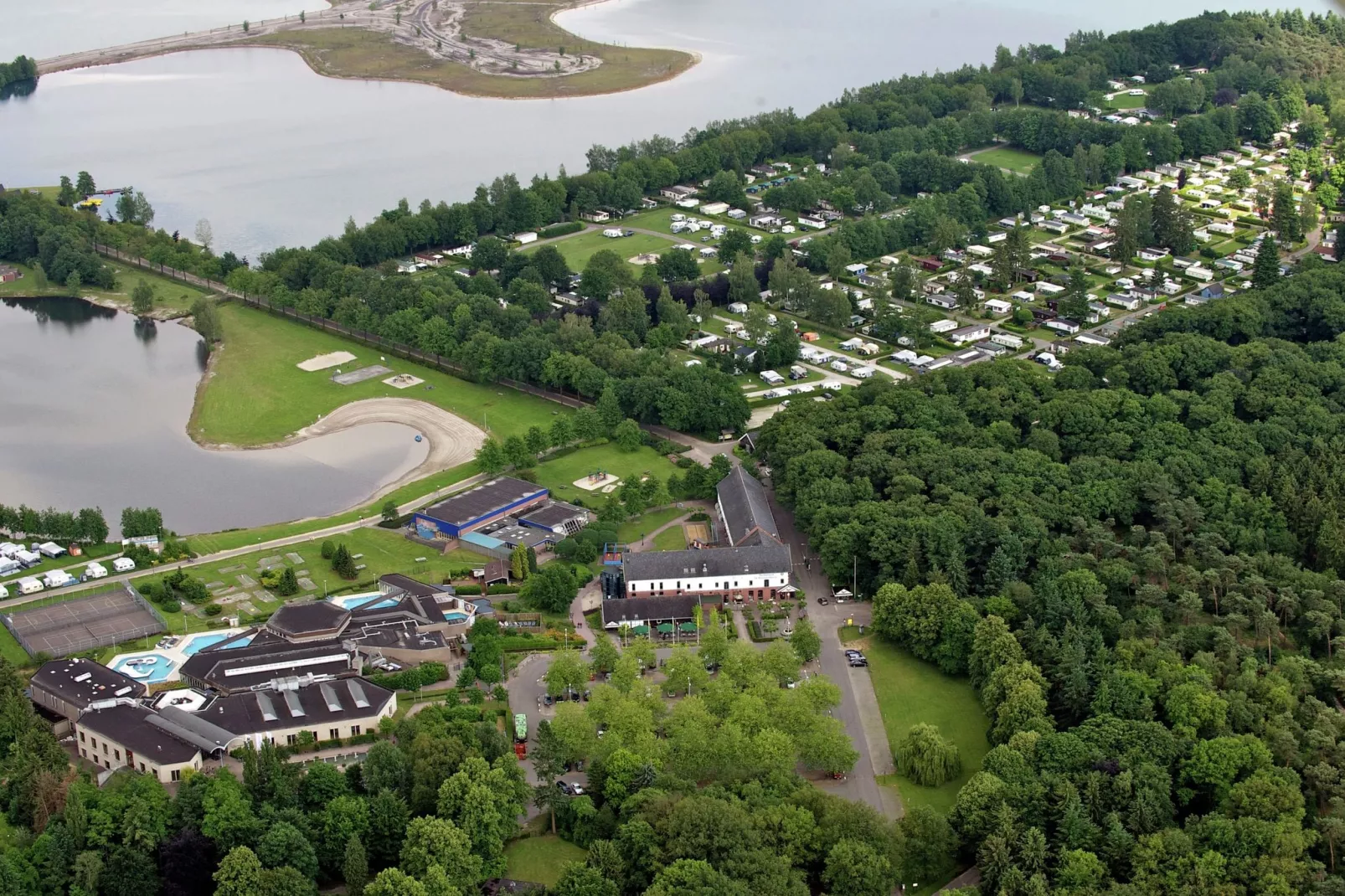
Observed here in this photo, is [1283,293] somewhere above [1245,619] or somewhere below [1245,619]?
above

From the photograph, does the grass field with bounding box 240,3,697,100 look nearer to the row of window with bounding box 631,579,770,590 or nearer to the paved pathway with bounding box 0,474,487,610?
the paved pathway with bounding box 0,474,487,610

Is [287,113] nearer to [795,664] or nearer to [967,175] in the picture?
[967,175]

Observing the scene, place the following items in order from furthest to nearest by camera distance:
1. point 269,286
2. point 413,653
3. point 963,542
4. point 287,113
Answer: point 287,113
point 269,286
point 963,542
point 413,653

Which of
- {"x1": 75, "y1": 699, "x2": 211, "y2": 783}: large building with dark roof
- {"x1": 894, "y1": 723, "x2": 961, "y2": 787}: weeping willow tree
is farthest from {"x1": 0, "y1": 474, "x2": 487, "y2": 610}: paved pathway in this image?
{"x1": 894, "y1": 723, "x2": 961, "y2": 787}: weeping willow tree

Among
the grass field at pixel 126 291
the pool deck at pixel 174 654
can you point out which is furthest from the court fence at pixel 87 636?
the grass field at pixel 126 291

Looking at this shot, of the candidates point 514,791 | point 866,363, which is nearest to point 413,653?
point 514,791

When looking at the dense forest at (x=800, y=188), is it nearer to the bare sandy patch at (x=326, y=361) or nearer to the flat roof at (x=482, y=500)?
the bare sandy patch at (x=326, y=361)

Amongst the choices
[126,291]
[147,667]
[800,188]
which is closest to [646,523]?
[147,667]
